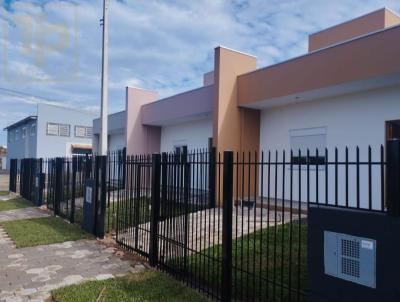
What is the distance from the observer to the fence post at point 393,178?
2.78 metres

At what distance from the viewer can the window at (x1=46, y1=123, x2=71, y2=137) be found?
38625mm

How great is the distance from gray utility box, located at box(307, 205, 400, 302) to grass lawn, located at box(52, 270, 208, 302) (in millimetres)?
2047

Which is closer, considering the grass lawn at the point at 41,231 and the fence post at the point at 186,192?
the fence post at the point at 186,192

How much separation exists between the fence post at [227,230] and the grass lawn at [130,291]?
427 millimetres

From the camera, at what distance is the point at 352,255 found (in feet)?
9.90

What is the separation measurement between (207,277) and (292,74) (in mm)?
7356

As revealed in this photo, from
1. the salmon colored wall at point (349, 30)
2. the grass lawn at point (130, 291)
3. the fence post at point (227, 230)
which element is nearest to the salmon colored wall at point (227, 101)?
the salmon colored wall at point (349, 30)

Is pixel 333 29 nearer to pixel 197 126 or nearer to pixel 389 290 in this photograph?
pixel 197 126

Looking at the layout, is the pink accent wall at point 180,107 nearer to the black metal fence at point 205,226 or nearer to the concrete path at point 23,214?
the concrete path at point 23,214

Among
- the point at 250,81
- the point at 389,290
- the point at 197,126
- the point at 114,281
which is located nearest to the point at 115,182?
the point at 114,281

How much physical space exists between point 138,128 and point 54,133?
23754mm

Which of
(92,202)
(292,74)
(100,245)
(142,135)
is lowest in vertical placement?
(100,245)

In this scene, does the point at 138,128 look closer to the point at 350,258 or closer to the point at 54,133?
the point at 350,258

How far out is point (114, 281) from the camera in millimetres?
5422
